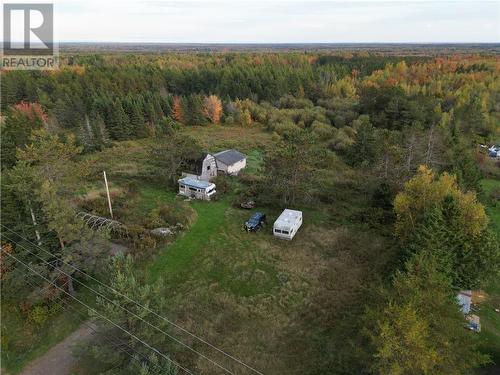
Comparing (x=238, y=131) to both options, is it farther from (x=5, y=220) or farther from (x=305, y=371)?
(x=305, y=371)

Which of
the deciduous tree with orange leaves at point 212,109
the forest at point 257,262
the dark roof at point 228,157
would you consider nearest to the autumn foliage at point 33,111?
the forest at point 257,262

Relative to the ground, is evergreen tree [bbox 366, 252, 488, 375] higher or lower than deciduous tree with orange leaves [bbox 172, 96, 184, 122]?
lower

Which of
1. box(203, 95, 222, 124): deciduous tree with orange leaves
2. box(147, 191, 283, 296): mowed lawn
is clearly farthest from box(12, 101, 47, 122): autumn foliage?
box(147, 191, 283, 296): mowed lawn

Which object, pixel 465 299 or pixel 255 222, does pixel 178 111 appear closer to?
pixel 255 222

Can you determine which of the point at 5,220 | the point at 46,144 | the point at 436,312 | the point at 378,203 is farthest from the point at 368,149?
the point at 5,220

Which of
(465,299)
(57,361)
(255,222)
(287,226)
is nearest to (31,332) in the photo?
(57,361)

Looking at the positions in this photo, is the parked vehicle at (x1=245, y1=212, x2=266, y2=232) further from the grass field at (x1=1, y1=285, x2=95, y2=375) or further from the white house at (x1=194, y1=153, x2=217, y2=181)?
the grass field at (x1=1, y1=285, x2=95, y2=375)

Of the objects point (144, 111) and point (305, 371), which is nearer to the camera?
point (305, 371)
